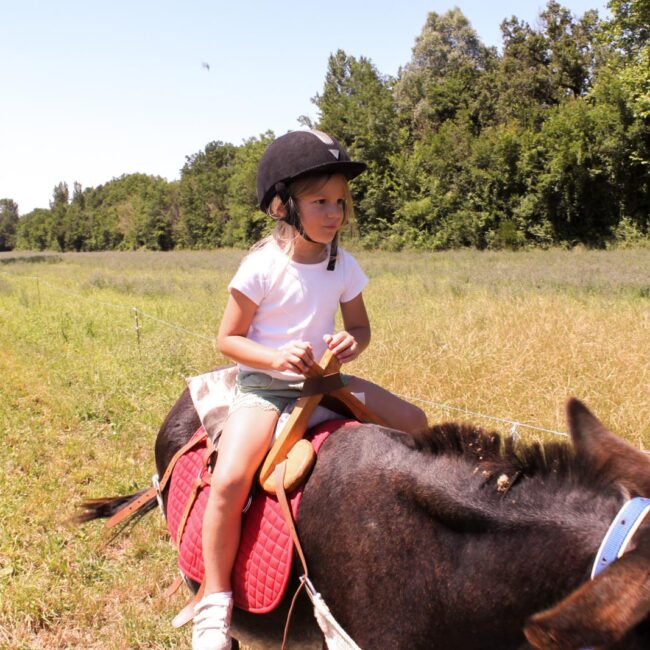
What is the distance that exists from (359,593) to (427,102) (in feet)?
171

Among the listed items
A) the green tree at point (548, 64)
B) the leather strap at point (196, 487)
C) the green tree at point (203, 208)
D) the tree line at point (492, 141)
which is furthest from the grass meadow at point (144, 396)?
the green tree at point (203, 208)

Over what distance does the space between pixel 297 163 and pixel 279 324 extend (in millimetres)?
608

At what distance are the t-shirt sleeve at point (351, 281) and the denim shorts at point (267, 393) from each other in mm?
387

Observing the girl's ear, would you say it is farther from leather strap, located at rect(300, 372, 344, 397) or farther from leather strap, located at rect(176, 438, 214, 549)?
leather strap, located at rect(176, 438, 214, 549)

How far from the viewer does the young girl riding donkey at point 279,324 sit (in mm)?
2113

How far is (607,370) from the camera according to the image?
18.0ft

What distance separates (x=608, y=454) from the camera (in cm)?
151

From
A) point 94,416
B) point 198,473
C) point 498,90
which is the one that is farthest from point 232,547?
point 498,90

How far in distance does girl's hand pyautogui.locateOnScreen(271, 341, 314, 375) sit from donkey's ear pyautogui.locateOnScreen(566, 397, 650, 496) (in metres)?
0.81

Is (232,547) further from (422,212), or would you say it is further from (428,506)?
(422,212)

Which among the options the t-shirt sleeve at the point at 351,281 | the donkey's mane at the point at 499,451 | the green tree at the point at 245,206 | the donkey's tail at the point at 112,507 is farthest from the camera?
the green tree at the point at 245,206

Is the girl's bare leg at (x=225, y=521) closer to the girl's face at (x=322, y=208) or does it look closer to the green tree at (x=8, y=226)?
the girl's face at (x=322, y=208)

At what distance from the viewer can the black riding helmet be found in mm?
2170

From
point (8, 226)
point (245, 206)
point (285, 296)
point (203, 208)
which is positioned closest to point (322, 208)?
point (285, 296)
